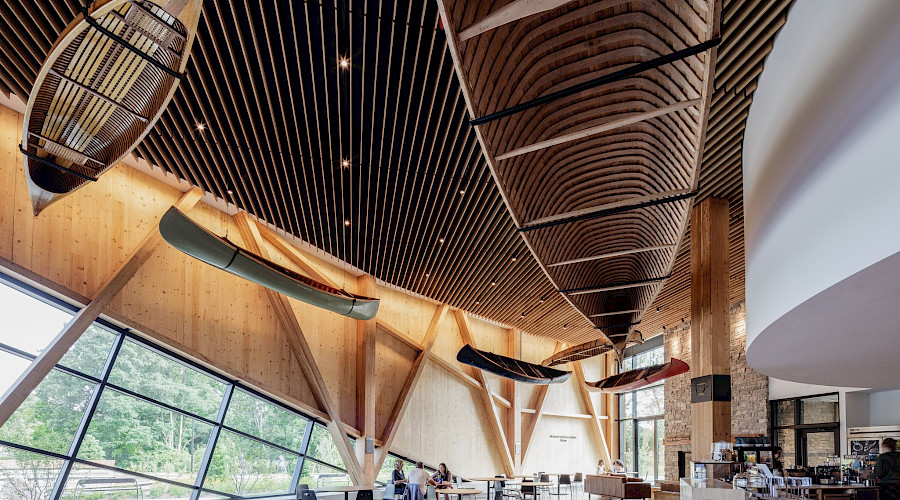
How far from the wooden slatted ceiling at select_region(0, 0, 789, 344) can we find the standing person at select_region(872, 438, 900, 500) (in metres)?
4.16

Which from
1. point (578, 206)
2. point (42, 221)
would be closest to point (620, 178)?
point (578, 206)

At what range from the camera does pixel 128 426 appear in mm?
10969

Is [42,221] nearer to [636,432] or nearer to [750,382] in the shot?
[750,382]

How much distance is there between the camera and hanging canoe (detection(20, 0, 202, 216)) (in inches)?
189

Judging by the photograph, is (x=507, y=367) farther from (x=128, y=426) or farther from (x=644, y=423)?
(x=128, y=426)

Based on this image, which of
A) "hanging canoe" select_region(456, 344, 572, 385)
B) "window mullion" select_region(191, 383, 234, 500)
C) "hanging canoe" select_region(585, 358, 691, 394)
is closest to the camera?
"window mullion" select_region(191, 383, 234, 500)

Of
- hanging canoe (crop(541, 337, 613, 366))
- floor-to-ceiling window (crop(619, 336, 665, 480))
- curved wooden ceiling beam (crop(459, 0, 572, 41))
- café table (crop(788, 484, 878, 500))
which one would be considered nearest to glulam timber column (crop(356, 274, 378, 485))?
hanging canoe (crop(541, 337, 613, 366))

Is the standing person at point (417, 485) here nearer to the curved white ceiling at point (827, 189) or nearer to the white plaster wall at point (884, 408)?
the curved white ceiling at point (827, 189)

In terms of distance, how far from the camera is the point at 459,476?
18.1 metres

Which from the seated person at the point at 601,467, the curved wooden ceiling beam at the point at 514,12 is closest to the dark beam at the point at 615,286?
the curved wooden ceiling beam at the point at 514,12

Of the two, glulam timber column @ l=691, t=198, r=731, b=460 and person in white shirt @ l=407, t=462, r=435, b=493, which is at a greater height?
glulam timber column @ l=691, t=198, r=731, b=460

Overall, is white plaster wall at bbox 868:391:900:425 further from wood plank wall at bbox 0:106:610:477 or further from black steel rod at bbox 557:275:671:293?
wood plank wall at bbox 0:106:610:477

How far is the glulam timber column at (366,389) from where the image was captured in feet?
48.2

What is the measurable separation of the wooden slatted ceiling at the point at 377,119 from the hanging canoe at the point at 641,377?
214 inches
